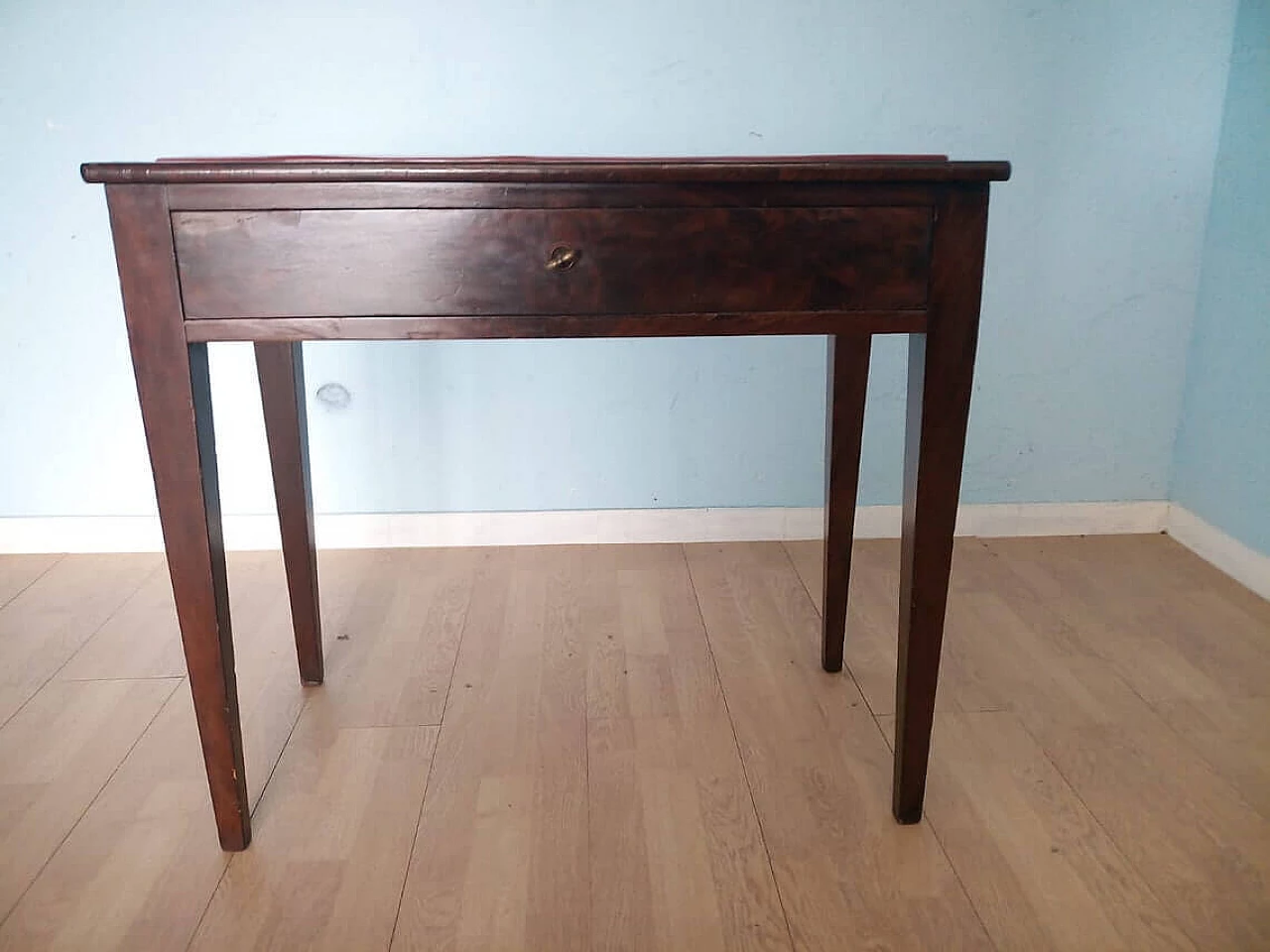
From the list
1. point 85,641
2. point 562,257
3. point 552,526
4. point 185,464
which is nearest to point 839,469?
point 562,257

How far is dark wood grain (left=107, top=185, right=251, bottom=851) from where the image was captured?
0.88 metres

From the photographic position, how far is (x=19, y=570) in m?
1.82

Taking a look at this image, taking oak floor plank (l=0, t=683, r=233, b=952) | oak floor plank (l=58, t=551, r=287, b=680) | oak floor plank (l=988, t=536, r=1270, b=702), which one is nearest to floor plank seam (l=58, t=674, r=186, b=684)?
oak floor plank (l=58, t=551, r=287, b=680)

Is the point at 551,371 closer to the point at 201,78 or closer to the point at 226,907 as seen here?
the point at 201,78

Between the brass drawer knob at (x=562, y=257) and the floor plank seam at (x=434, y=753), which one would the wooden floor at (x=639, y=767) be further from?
the brass drawer knob at (x=562, y=257)

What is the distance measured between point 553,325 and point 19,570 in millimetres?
1419

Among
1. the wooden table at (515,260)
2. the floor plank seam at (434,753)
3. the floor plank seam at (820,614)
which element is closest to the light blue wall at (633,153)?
the floor plank seam at (820,614)

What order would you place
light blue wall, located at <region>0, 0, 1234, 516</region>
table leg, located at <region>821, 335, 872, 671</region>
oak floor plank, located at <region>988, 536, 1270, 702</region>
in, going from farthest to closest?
light blue wall, located at <region>0, 0, 1234, 516</region> → oak floor plank, located at <region>988, 536, 1270, 702</region> → table leg, located at <region>821, 335, 872, 671</region>

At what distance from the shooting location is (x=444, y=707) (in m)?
1.36

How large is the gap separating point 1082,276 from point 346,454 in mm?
1400

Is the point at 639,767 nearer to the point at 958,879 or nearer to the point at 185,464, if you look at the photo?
the point at 958,879

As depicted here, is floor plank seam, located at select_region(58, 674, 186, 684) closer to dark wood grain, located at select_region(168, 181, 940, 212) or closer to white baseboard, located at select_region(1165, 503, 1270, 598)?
dark wood grain, located at select_region(168, 181, 940, 212)

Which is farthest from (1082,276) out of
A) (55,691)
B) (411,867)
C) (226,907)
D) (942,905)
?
(55,691)

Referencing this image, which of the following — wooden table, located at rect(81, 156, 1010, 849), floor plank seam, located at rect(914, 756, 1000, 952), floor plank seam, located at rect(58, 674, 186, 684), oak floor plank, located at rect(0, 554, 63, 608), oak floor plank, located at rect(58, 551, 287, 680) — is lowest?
oak floor plank, located at rect(0, 554, 63, 608)
